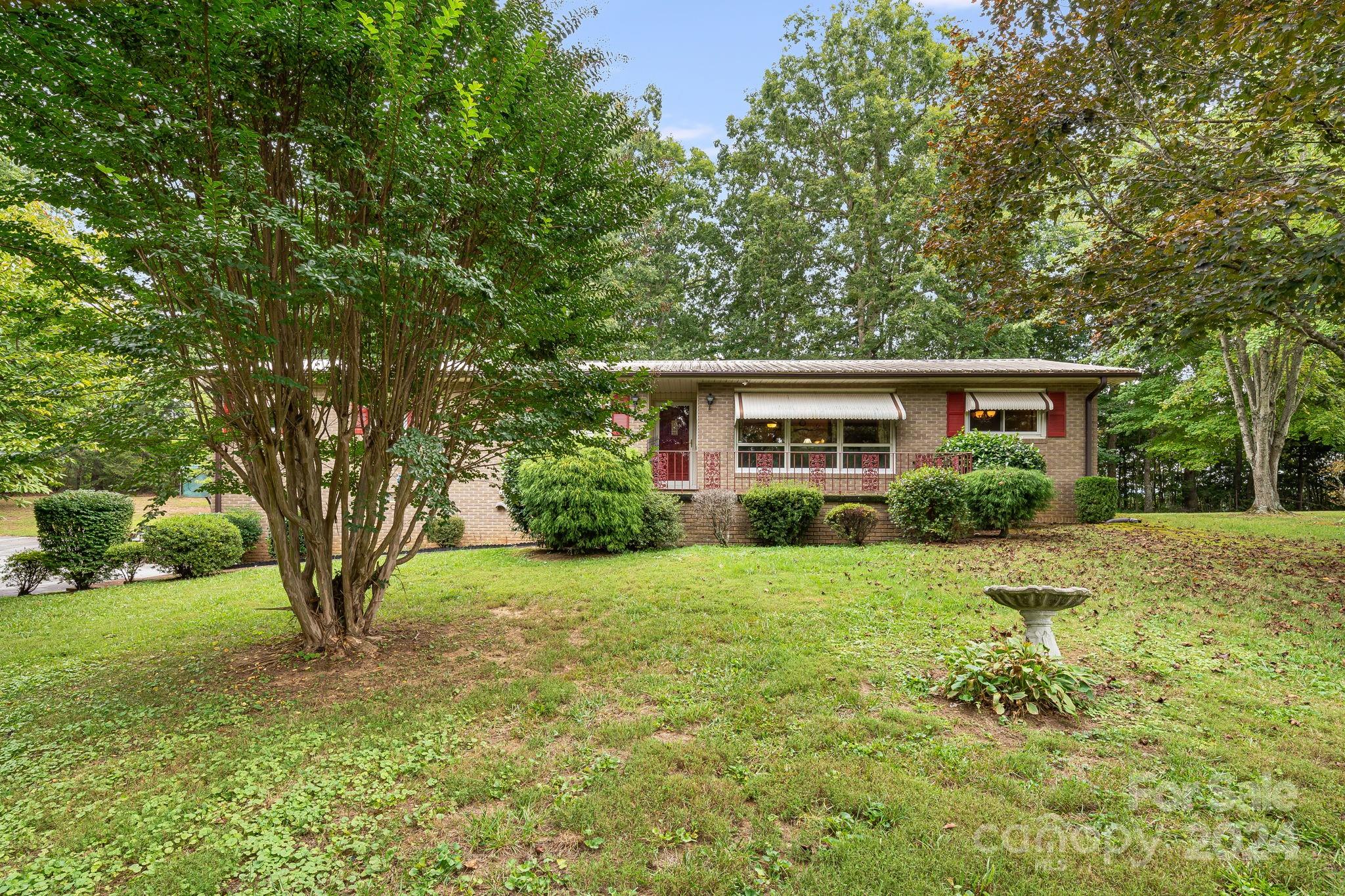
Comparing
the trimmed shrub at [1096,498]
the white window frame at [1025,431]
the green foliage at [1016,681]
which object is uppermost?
the white window frame at [1025,431]

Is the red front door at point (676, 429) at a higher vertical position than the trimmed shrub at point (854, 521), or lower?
higher

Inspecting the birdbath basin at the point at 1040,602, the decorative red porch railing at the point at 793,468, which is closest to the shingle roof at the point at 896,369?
the decorative red porch railing at the point at 793,468

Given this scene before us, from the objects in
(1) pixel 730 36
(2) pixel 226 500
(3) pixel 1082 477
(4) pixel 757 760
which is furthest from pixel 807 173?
(4) pixel 757 760

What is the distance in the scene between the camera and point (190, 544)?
9430 mm

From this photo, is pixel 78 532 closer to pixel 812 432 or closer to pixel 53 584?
pixel 53 584

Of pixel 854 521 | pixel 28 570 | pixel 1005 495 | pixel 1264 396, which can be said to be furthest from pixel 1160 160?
pixel 28 570

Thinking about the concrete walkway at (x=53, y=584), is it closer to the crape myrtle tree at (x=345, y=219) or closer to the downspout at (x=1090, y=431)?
the crape myrtle tree at (x=345, y=219)

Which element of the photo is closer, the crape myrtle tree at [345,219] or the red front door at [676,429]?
the crape myrtle tree at [345,219]

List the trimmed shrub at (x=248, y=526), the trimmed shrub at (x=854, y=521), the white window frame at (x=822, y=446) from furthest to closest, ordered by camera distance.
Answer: the white window frame at (x=822, y=446) → the trimmed shrub at (x=248, y=526) → the trimmed shrub at (x=854, y=521)

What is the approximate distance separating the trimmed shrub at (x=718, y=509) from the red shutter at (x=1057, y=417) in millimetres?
7789

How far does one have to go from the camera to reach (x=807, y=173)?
24203 millimetres

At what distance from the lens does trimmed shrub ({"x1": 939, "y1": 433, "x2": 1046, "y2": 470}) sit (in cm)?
1180

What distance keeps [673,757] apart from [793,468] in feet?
36.1

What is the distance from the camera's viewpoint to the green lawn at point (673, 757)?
226 centimetres
